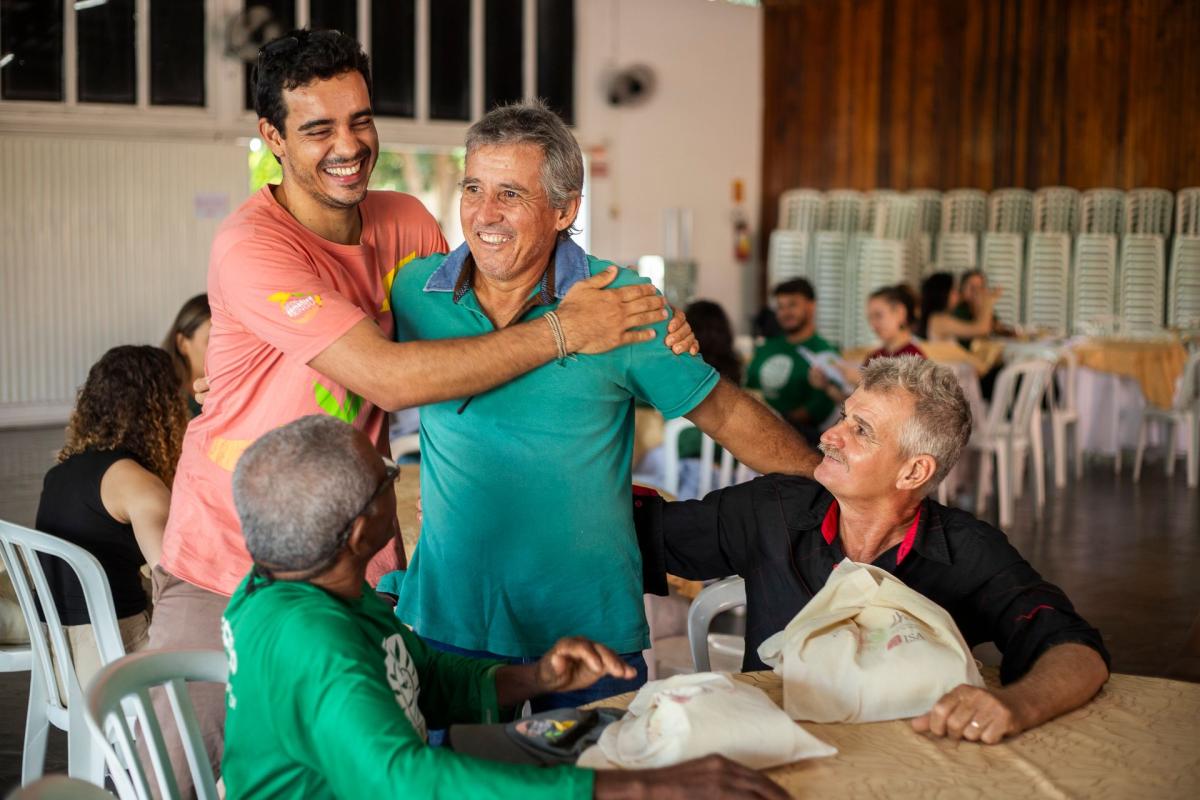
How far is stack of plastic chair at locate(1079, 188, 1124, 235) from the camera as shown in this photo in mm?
12148

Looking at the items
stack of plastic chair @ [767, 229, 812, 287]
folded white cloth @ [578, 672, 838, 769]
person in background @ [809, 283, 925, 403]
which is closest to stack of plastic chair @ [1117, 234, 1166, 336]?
stack of plastic chair @ [767, 229, 812, 287]

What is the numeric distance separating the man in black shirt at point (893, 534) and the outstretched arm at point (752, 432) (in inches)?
1.6

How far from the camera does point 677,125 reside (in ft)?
47.2

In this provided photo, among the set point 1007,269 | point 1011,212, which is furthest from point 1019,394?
point 1011,212

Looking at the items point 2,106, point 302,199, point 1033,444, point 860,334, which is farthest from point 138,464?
point 860,334

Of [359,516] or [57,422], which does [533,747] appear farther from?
[57,422]

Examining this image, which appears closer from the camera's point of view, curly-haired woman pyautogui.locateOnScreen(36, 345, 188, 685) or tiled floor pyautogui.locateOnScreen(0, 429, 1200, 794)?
curly-haired woman pyautogui.locateOnScreen(36, 345, 188, 685)

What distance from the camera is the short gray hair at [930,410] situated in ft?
7.57

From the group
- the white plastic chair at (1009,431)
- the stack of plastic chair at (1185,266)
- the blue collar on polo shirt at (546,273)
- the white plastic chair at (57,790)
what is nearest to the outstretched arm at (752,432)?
the blue collar on polo shirt at (546,273)

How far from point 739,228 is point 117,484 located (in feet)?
39.4

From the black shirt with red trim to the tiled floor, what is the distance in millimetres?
2170

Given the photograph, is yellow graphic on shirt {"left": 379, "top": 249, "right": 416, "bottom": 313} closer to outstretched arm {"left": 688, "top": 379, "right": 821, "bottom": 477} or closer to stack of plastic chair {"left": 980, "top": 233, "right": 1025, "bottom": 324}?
outstretched arm {"left": 688, "top": 379, "right": 821, "bottom": 477}

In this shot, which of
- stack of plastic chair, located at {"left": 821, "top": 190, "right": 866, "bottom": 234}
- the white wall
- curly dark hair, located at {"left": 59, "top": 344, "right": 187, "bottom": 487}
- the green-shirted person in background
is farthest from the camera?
the white wall

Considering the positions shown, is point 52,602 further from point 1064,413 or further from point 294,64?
point 1064,413
